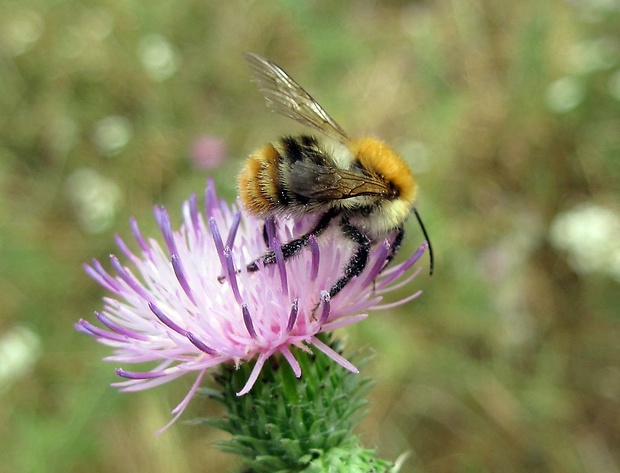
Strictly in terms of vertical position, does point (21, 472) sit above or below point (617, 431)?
above

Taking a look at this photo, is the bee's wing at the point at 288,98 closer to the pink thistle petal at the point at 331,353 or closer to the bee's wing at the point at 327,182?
the bee's wing at the point at 327,182

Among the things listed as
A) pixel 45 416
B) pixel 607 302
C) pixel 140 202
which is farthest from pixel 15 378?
pixel 607 302

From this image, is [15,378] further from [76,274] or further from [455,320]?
[455,320]

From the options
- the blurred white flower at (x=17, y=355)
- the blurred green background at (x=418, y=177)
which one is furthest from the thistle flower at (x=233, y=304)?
the blurred white flower at (x=17, y=355)

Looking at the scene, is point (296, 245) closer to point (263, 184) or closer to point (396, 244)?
point (263, 184)

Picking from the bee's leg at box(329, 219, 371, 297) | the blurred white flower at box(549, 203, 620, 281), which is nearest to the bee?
the bee's leg at box(329, 219, 371, 297)

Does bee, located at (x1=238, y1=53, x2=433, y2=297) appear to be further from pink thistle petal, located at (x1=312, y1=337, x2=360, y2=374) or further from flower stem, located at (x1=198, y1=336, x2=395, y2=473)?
flower stem, located at (x1=198, y1=336, x2=395, y2=473)
